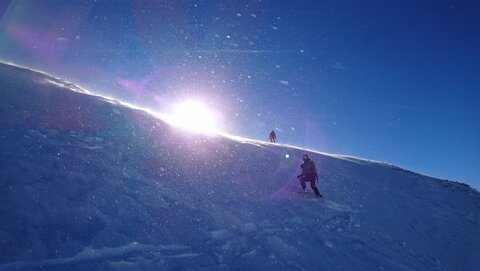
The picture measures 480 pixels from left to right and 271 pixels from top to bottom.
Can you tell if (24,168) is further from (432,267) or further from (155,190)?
(432,267)

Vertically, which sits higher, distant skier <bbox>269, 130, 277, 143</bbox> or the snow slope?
distant skier <bbox>269, 130, 277, 143</bbox>

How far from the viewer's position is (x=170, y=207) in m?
9.48

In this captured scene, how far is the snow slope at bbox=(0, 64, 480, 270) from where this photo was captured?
24.0 ft

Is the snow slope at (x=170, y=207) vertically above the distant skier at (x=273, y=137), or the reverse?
the distant skier at (x=273, y=137)

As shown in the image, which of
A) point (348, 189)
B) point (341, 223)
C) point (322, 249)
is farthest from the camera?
point (348, 189)

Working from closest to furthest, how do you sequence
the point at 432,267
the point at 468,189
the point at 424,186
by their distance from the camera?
the point at 432,267
the point at 424,186
the point at 468,189

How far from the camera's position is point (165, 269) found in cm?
702

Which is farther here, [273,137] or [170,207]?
[273,137]

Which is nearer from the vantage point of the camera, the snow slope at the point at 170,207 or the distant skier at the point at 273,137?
the snow slope at the point at 170,207

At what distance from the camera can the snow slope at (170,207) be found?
730 cm

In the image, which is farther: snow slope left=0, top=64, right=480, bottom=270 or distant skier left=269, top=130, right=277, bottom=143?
distant skier left=269, top=130, right=277, bottom=143

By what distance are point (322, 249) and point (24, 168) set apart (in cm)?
764

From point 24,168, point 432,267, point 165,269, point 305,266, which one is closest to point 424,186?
point 432,267

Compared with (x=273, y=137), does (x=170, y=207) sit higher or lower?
lower
